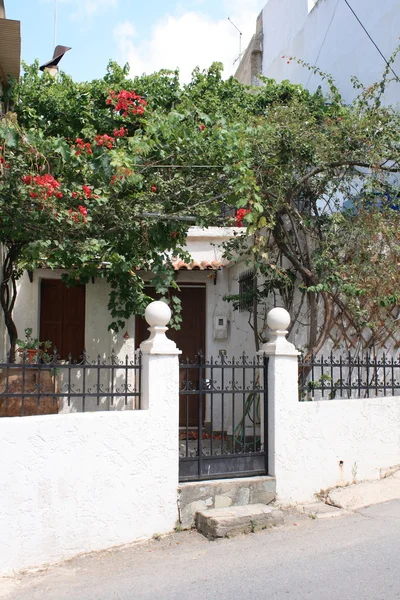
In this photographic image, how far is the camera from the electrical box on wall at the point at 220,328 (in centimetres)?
921

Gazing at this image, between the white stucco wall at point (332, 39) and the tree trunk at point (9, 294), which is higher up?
the white stucco wall at point (332, 39)

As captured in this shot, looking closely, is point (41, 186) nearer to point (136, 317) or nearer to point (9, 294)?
point (9, 294)

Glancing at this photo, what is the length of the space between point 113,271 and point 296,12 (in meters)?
9.45

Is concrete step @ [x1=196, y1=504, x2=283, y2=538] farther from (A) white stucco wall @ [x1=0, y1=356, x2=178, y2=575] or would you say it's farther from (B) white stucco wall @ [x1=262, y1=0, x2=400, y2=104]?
(B) white stucco wall @ [x1=262, y1=0, x2=400, y2=104]

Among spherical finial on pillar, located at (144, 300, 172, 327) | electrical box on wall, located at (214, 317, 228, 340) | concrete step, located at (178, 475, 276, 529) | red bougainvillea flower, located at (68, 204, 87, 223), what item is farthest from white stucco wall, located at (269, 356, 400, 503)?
electrical box on wall, located at (214, 317, 228, 340)

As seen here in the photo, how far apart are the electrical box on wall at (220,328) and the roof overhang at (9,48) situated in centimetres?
471

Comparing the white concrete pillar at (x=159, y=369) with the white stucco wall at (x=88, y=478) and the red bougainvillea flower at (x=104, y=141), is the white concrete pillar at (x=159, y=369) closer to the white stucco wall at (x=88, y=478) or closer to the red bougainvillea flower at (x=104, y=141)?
the white stucco wall at (x=88, y=478)

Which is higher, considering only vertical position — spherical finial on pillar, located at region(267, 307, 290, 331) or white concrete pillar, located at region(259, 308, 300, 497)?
spherical finial on pillar, located at region(267, 307, 290, 331)

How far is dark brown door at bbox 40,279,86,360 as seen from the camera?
9055mm

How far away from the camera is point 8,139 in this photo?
16.8 feet

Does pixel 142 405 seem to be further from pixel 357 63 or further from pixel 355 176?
pixel 357 63

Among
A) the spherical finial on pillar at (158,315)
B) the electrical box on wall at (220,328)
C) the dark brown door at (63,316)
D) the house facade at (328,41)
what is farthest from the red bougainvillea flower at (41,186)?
the house facade at (328,41)

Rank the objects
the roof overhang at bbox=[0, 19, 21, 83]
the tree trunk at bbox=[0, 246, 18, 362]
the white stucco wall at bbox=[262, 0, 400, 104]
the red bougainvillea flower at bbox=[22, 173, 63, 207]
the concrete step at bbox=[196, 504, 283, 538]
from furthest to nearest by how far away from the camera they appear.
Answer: the white stucco wall at bbox=[262, 0, 400, 104] < the tree trunk at bbox=[0, 246, 18, 362] < the roof overhang at bbox=[0, 19, 21, 83] < the red bougainvillea flower at bbox=[22, 173, 63, 207] < the concrete step at bbox=[196, 504, 283, 538]

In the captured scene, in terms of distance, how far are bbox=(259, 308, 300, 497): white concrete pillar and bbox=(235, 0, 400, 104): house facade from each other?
5402 mm
